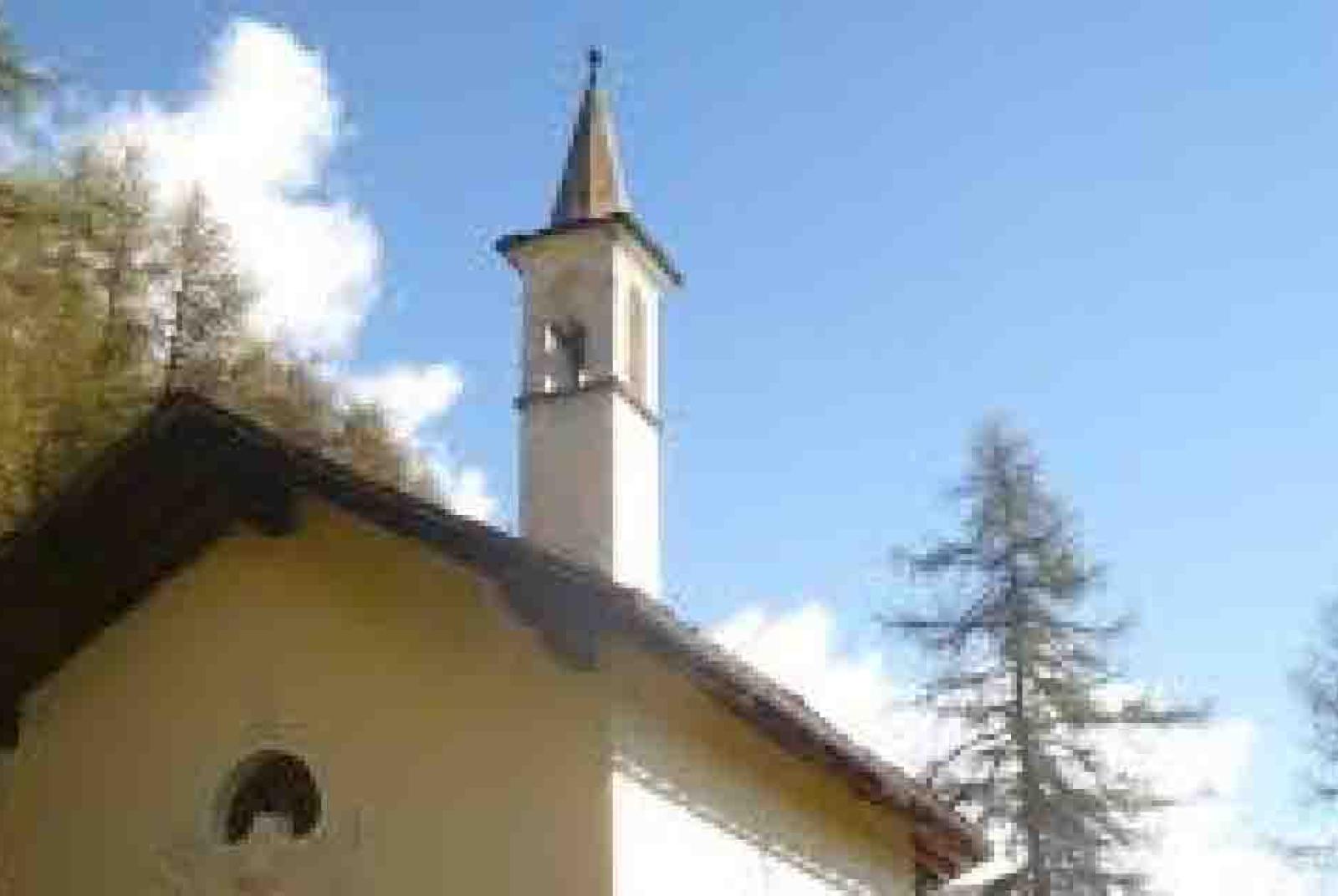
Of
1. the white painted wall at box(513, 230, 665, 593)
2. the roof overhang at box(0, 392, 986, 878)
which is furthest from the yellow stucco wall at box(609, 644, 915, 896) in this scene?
the white painted wall at box(513, 230, 665, 593)

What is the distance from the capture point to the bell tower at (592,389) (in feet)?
52.6

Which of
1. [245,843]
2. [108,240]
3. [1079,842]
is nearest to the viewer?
[245,843]

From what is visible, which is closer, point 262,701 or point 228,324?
point 262,701

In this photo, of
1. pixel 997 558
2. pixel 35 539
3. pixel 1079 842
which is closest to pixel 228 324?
pixel 997 558

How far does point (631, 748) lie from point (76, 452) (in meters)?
16.4

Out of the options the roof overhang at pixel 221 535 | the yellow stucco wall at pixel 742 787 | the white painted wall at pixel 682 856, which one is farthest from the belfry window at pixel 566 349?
the white painted wall at pixel 682 856

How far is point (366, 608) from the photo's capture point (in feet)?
41.2

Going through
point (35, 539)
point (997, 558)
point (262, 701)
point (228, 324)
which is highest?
point (228, 324)

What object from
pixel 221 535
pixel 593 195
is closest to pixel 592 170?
pixel 593 195

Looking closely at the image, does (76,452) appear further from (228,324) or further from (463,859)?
(463,859)

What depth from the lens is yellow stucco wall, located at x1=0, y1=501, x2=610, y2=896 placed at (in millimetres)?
11641

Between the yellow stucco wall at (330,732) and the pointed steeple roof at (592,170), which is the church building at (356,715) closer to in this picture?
the yellow stucco wall at (330,732)

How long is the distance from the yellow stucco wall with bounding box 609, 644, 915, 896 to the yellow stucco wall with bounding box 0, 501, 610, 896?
0.30m

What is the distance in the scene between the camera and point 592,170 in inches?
705
